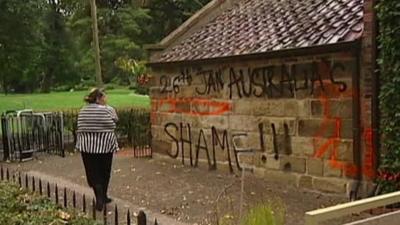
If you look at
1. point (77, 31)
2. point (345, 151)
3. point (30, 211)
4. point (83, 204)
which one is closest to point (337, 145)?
point (345, 151)

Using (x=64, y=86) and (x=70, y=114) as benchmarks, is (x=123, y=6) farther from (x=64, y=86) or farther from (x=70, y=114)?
(x=64, y=86)

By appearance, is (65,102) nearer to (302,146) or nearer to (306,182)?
(302,146)

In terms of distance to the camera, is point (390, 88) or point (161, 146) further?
point (161, 146)

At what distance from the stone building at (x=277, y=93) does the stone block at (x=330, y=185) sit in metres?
0.02

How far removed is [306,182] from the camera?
32.0 feet

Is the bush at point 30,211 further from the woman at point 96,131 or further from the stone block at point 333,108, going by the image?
the stone block at point 333,108

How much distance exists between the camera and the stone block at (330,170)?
9127 mm

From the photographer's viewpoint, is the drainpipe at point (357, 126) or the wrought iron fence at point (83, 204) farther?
the drainpipe at point (357, 126)

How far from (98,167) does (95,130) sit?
0.61m

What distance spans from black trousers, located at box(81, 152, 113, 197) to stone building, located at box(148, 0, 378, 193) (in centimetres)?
312

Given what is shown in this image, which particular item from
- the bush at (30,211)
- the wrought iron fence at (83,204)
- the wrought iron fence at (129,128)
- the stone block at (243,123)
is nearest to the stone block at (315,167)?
the stone block at (243,123)

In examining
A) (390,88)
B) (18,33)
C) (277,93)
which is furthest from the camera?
(18,33)

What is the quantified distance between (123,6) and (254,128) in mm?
19145

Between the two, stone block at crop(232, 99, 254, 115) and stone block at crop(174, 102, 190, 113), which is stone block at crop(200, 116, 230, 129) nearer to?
stone block at crop(232, 99, 254, 115)
